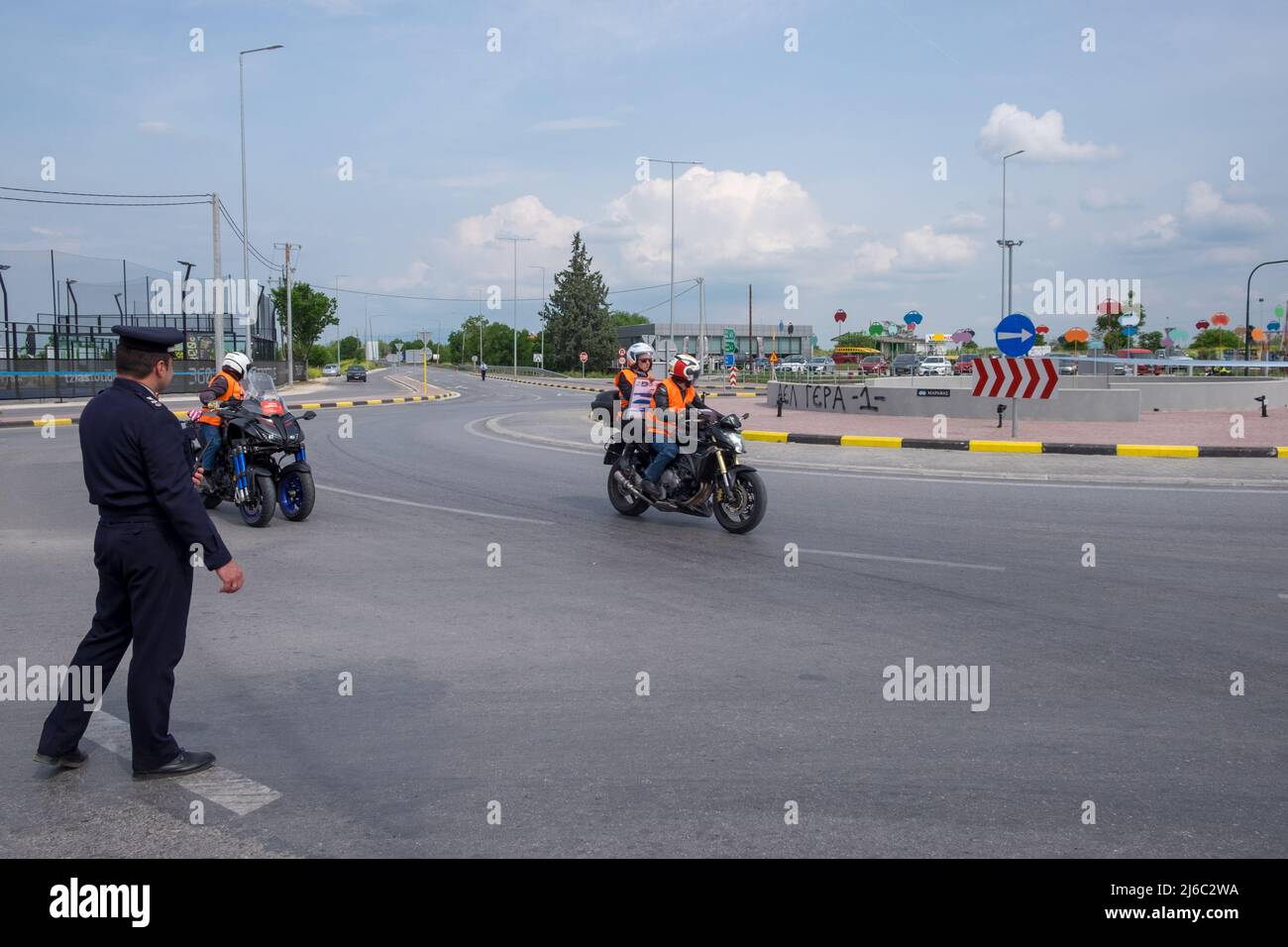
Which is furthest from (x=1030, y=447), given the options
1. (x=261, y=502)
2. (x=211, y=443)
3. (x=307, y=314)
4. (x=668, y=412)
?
(x=307, y=314)

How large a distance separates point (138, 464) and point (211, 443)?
26.4 ft

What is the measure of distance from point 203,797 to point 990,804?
3.07 meters

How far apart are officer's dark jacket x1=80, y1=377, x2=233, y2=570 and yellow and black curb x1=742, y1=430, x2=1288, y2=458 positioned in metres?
16.4

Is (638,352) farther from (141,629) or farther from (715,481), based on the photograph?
(141,629)

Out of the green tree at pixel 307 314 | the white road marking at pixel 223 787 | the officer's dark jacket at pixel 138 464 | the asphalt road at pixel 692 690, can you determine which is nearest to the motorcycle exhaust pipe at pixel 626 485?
the asphalt road at pixel 692 690

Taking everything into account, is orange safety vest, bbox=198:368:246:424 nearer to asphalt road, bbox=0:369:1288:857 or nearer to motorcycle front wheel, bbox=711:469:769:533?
asphalt road, bbox=0:369:1288:857

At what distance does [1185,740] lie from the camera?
191 inches

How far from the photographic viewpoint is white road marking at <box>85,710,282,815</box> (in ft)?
13.9

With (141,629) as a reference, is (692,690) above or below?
below

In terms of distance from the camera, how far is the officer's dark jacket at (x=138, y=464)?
4.31 meters

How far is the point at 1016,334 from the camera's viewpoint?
794 inches
